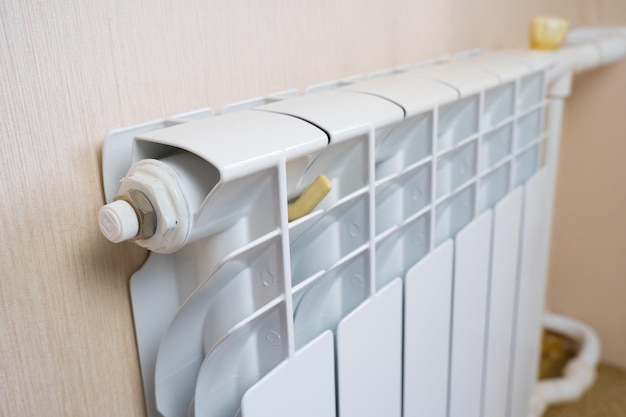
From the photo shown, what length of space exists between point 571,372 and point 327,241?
955 millimetres

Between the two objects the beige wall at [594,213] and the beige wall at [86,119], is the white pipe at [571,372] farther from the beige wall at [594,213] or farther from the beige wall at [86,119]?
the beige wall at [86,119]

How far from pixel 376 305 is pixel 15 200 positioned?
27cm

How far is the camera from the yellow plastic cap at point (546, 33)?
80 centimetres

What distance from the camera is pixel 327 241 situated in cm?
48

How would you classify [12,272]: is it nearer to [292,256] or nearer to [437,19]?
[292,256]

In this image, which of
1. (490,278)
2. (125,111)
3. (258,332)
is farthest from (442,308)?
(125,111)

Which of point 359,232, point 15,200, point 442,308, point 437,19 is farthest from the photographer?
point 437,19

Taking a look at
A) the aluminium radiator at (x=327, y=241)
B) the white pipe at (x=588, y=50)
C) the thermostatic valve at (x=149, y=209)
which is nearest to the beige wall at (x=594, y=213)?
the white pipe at (x=588, y=50)

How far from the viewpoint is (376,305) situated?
0.49m

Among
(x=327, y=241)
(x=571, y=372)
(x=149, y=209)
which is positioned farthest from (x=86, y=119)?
(x=571, y=372)

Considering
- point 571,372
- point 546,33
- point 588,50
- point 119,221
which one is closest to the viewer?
point 119,221

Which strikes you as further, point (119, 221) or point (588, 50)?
point (588, 50)

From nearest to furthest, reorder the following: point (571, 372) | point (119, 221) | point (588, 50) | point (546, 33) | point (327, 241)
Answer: point (119, 221) → point (327, 241) → point (546, 33) → point (588, 50) → point (571, 372)

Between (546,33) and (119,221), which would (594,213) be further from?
(119,221)
